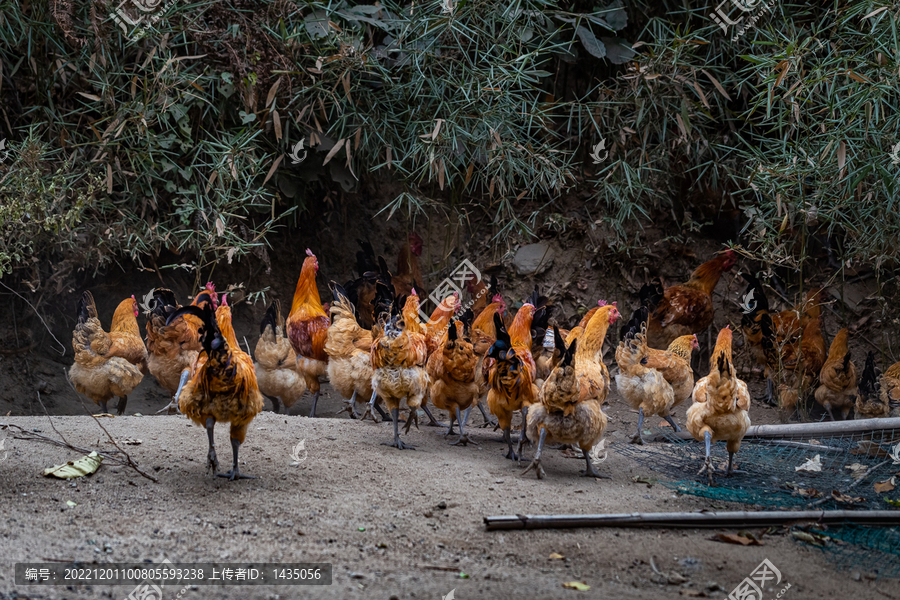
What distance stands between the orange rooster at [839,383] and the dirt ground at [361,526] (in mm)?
2886

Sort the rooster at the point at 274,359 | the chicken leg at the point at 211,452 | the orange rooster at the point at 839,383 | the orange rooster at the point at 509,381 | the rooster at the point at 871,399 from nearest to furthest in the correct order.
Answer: the chicken leg at the point at 211,452 → the orange rooster at the point at 509,381 → the rooster at the point at 871,399 → the orange rooster at the point at 839,383 → the rooster at the point at 274,359

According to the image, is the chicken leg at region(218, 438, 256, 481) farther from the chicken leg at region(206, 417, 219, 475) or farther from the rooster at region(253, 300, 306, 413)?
the rooster at region(253, 300, 306, 413)

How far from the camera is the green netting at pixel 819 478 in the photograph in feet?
11.6

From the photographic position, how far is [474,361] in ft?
19.0

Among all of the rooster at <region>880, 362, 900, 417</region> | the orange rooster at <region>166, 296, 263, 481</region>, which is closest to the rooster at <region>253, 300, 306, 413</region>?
the orange rooster at <region>166, 296, 263, 481</region>

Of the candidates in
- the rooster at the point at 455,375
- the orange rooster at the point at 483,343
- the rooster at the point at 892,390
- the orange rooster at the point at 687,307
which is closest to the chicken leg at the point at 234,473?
the rooster at the point at 455,375

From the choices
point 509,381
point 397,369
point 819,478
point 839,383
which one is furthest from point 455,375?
point 839,383

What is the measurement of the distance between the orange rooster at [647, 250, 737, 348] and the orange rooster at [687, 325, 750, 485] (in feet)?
9.31

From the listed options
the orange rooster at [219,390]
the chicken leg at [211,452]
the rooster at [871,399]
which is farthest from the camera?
the rooster at [871,399]

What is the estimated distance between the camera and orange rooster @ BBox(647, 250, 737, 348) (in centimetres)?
790

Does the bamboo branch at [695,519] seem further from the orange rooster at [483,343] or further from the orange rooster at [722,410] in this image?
the orange rooster at [483,343]

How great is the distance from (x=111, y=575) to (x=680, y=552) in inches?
107

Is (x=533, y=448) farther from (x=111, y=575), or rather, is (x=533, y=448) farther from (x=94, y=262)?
(x=94, y=262)

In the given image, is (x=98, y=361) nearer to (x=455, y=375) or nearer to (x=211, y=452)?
(x=211, y=452)
